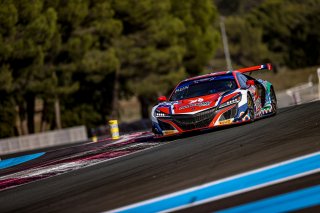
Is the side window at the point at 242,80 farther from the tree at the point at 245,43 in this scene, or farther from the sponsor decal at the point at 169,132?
the tree at the point at 245,43

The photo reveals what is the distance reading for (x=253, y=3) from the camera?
390 feet

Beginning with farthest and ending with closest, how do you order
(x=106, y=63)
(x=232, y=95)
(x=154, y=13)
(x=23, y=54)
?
(x=154, y=13)
(x=106, y=63)
(x=23, y=54)
(x=232, y=95)

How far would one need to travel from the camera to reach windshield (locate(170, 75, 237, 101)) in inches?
498

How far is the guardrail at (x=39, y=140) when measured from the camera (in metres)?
34.9

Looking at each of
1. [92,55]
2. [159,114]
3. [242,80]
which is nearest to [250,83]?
[242,80]

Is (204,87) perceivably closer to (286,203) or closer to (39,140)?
(286,203)

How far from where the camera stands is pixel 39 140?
3678 centimetres

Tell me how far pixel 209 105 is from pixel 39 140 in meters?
A: 26.4

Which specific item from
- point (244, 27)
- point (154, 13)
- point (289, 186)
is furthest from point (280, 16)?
point (289, 186)

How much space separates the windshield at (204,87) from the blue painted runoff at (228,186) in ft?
18.3

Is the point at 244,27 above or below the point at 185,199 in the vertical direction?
above

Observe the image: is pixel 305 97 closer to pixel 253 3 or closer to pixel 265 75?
pixel 265 75

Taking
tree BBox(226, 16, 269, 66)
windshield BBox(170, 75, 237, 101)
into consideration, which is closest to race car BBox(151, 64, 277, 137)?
windshield BBox(170, 75, 237, 101)

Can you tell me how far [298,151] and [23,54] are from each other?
28093 mm
